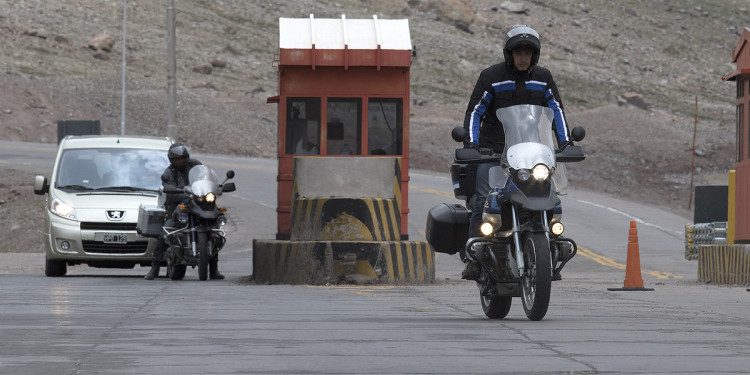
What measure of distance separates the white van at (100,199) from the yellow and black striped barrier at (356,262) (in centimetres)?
268

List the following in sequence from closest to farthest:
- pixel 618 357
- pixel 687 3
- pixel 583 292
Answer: pixel 618 357
pixel 583 292
pixel 687 3

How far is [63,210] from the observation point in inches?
767

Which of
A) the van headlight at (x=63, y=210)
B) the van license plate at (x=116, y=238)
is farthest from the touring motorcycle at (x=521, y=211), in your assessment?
the van headlight at (x=63, y=210)

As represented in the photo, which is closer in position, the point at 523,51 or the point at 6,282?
the point at 523,51

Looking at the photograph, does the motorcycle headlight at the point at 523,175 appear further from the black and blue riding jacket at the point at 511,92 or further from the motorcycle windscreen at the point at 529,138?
the black and blue riding jacket at the point at 511,92

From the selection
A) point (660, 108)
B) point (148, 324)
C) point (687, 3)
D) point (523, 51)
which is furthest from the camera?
point (687, 3)

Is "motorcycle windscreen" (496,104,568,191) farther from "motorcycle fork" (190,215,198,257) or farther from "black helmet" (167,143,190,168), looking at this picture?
"black helmet" (167,143,190,168)

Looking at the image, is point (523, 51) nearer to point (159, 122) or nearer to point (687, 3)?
point (159, 122)

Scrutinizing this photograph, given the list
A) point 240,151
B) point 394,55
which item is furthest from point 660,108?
point 394,55

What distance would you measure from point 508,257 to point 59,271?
10.5 metres

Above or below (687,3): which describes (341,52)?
below

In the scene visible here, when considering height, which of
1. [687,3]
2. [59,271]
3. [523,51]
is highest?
[687,3]

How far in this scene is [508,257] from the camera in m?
10.7

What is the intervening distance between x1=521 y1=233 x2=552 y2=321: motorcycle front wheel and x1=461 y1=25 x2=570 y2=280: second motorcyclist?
1.95 feet
